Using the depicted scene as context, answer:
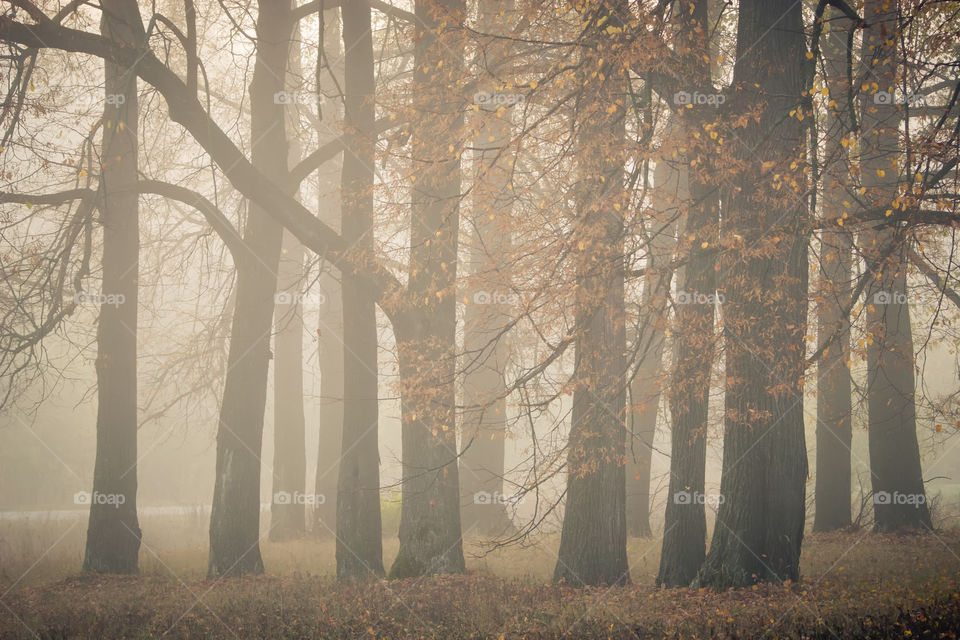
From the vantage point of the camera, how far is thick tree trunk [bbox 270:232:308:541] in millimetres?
17969

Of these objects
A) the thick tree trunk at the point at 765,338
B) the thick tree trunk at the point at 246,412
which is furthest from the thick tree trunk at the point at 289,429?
the thick tree trunk at the point at 765,338

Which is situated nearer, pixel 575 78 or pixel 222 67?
pixel 575 78

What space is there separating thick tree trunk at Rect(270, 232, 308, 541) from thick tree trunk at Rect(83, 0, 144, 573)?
455 centimetres

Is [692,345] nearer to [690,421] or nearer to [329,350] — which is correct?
[690,421]

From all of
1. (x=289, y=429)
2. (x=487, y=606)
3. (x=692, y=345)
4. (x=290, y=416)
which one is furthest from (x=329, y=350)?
(x=487, y=606)

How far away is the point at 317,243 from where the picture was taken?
11133 millimetres

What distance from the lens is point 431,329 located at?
11.1m

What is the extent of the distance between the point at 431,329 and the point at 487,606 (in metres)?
4.46

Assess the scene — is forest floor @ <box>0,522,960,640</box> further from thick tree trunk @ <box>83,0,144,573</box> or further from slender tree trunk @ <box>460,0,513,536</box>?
slender tree trunk @ <box>460,0,513,536</box>

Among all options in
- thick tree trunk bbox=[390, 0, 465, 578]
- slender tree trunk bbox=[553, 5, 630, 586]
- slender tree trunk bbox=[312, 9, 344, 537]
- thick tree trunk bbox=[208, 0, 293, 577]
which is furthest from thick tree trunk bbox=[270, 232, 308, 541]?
slender tree trunk bbox=[553, 5, 630, 586]

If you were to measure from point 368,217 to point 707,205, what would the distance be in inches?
197

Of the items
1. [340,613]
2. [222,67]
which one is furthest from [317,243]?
[222,67]

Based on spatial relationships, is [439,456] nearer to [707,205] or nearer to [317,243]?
[317,243]

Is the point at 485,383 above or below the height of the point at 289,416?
above
